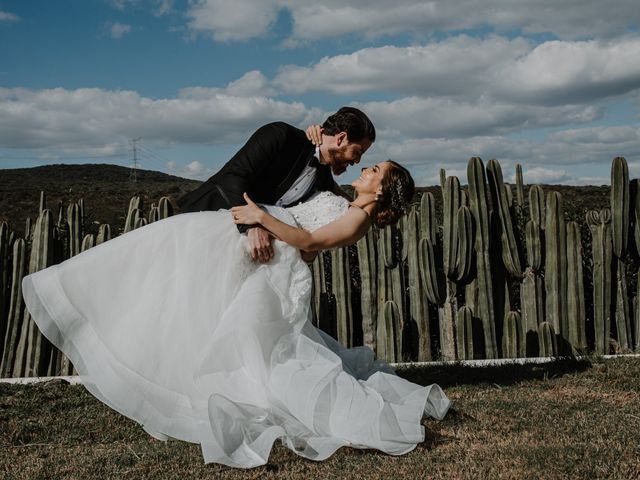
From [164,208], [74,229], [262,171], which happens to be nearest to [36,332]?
[74,229]

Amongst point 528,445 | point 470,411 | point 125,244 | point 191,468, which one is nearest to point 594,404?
point 470,411

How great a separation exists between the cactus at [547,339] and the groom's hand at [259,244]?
11.9 ft

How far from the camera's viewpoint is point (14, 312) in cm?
→ 725

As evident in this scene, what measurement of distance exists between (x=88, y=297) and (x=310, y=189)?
147cm

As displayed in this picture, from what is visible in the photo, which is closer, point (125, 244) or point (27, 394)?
point (125, 244)

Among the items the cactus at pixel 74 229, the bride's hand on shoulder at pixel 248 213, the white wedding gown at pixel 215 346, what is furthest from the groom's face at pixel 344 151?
the cactus at pixel 74 229

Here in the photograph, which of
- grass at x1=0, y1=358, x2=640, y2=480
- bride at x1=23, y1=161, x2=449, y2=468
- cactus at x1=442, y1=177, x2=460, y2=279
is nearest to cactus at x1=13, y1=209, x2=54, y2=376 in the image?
grass at x1=0, y1=358, x2=640, y2=480

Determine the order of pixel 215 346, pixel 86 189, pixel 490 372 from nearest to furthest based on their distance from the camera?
1. pixel 215 346
2. pixel 490 372
3. pixel 86 189

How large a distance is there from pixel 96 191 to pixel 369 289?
101 ft

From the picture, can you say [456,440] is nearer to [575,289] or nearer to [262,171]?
[262,171]

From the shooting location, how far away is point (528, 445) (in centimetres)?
386

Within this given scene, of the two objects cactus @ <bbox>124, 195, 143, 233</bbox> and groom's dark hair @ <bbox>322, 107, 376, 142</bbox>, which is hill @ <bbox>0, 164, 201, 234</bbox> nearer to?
cactus @ <bbox>124, 195, 143, 233</bbox>

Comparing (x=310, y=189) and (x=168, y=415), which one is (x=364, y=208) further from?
(x=168, y=415)

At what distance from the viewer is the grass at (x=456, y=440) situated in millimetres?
3531
